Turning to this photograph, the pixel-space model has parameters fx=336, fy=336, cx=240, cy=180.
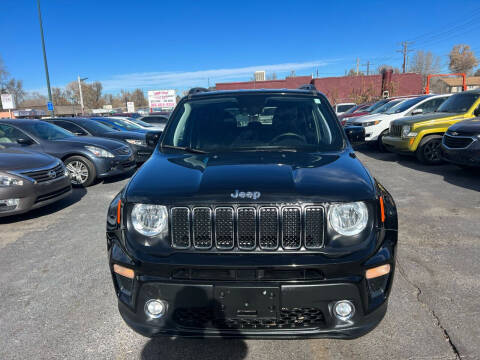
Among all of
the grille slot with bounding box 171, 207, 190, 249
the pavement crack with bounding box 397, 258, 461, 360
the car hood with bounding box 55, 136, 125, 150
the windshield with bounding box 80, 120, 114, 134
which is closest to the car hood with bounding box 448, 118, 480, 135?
the pavement crack with bounding box 397, 258, 461, 360

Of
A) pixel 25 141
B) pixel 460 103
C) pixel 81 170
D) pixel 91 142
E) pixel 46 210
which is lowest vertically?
pixel 46 210

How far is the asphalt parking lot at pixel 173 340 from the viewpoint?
235 centimetres

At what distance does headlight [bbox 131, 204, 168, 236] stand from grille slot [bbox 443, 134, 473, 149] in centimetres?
705

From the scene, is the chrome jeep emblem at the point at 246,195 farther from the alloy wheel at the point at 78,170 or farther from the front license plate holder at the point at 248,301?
the alloy wheel at the point at 78,170

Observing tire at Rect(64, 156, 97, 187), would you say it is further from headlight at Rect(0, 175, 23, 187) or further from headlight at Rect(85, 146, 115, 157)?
headlight at Rect(0, 175, 23, 187)

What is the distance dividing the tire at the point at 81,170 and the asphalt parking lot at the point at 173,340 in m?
2.30

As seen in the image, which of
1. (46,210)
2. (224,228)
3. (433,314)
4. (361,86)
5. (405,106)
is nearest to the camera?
(224,228)

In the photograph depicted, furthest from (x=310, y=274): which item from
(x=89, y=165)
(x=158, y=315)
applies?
(x=89, y=165)

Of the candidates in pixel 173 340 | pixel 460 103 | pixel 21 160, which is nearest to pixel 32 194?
pixel 21 160

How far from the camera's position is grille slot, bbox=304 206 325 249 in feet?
6.42

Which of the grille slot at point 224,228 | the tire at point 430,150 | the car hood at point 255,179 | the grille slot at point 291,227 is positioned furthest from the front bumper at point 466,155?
the grille slot at point 224,228

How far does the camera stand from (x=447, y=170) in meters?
8.45

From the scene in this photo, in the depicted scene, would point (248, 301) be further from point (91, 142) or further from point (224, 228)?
point (91, 142)

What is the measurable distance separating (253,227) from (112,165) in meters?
6.68
